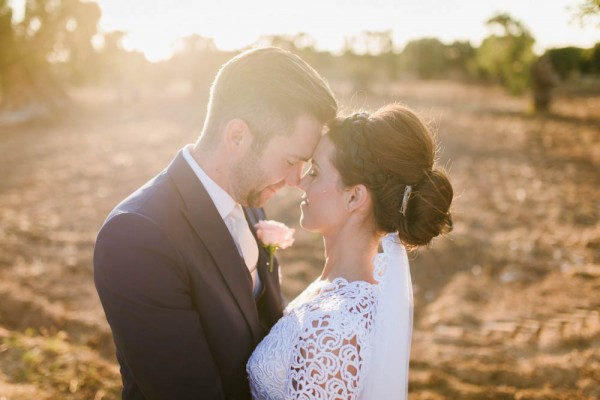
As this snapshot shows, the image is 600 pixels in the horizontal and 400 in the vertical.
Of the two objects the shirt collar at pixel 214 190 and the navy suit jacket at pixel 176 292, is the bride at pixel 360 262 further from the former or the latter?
the shirt collar at pixel 214 190

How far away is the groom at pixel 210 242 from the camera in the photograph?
7.45 ft

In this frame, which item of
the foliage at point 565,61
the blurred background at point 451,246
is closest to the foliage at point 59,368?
the blurred background at point 451,246

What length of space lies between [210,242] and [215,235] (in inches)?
2.0

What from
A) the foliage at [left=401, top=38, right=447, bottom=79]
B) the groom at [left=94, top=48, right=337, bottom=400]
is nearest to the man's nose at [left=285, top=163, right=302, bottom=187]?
the groom at [left=94, top=48, right=337, bottom=400]

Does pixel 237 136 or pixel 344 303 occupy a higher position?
pixel 237 136

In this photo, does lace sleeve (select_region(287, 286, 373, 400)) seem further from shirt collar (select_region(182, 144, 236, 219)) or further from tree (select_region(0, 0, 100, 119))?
tree (select_region(0, 0, 100, 119))

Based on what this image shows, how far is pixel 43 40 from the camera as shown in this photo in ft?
100

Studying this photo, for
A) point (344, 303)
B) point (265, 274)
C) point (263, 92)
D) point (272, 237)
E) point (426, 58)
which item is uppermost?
point (263, 92)

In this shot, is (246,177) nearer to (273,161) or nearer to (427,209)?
(273,161)

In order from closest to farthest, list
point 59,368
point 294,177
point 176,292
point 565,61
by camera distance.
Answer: point 176,292 < point 294,177 < point 59,368 < point 565,61

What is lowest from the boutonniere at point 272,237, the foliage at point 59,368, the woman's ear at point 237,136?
the foliage at point 59,368

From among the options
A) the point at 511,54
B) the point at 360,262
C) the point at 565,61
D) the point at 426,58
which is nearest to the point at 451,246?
the point at 360,262

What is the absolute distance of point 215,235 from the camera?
2.54 m

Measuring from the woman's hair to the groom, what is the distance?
239mm
